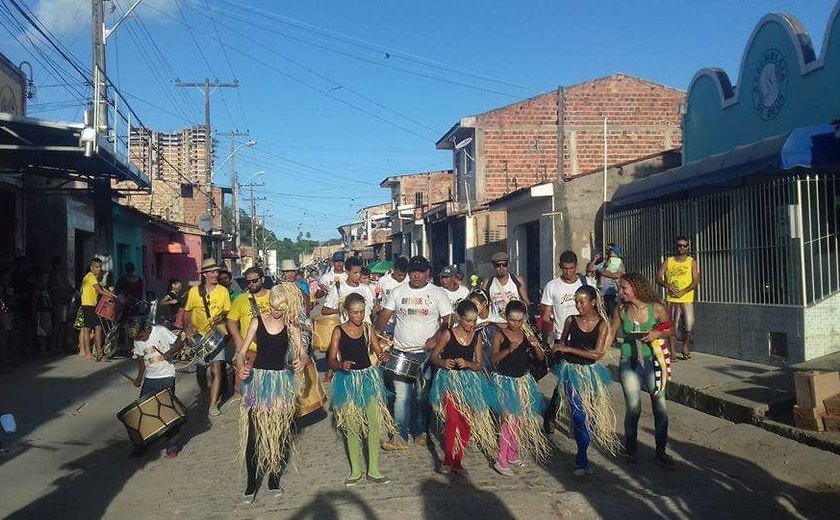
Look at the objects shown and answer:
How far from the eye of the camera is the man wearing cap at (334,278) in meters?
10.9

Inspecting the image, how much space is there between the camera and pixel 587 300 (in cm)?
677

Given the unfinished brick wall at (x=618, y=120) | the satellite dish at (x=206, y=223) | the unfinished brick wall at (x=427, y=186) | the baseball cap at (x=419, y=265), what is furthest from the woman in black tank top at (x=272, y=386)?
the unfinished brick wall at (x=427, y=186)

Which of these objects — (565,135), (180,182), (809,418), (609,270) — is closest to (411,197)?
(180,182)

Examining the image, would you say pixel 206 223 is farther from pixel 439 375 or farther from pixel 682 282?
pixel 439 375

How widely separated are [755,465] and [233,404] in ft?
20.6

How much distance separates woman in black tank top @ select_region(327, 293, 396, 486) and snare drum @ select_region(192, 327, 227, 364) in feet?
10.1

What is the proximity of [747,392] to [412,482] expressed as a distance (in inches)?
189

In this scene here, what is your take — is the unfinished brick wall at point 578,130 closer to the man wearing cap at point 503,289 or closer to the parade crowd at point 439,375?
the man wearing cap at point 503,289

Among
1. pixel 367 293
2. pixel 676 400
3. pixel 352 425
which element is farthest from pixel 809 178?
pixel 352 425

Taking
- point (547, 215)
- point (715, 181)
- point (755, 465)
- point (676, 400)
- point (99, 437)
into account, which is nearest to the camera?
point (755, 465)

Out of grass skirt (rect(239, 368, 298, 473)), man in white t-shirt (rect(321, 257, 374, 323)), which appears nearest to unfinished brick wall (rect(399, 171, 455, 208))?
man in white t-shirt (rect(321, 257, 374, 323))

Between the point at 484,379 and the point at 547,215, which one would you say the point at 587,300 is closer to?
the point at 484,379

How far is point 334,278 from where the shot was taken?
11344 millimetres

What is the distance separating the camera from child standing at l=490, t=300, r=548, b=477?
6.55 meters
